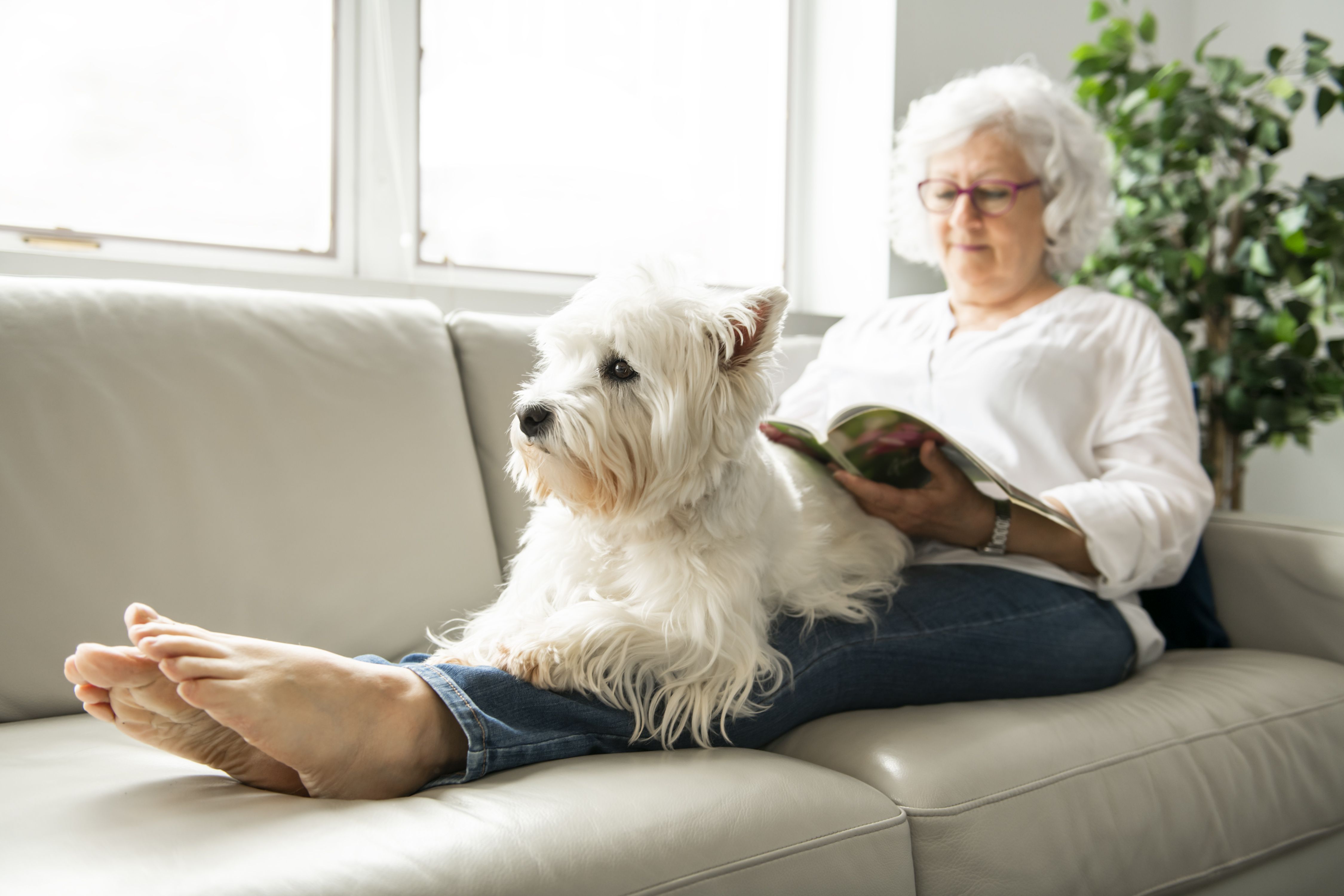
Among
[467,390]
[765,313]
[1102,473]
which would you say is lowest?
[1102,473]

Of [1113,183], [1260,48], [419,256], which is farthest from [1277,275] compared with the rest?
[419,256]

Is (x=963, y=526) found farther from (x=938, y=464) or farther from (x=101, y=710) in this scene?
(x=101, y=710)

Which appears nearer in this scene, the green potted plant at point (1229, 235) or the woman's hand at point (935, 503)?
the woman's hand at point (935, 503)

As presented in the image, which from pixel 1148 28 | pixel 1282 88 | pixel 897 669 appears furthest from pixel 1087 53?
pixel 897 669

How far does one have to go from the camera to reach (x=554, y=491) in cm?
108

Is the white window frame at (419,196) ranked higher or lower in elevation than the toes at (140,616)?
higher

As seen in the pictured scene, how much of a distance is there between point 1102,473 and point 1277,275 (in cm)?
97

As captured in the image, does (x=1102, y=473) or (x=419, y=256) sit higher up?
(x=419, y=256)

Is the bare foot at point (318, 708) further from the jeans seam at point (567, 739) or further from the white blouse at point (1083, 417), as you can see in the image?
the white blouse at point (1083, 417)

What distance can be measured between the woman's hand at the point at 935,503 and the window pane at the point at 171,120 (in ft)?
4.41

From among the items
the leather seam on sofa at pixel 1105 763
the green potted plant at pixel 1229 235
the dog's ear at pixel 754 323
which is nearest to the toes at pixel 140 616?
the dog's ear at pixel 754 323

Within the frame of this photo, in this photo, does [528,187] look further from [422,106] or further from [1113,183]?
[1113,183]

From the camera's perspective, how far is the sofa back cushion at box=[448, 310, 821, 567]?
Result: 5.17 ft

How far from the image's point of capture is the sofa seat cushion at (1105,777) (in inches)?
39.4
